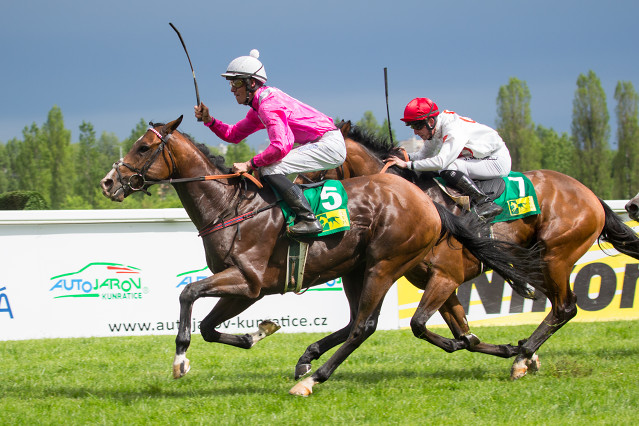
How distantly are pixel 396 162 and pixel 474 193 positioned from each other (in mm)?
706

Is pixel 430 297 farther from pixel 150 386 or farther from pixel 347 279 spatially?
pixel 150 386

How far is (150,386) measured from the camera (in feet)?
17.3

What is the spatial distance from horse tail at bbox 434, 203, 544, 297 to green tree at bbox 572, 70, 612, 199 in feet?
117

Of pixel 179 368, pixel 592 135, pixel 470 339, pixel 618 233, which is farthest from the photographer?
pixel 592 135

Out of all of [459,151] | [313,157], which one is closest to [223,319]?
[313,157]

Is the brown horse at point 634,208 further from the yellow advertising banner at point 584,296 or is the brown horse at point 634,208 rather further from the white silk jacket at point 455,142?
the yellow advertising banner at point 584,296

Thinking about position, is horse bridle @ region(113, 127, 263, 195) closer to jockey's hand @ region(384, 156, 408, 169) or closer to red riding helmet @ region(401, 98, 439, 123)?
jockey's hand @ region(384, 156, 408, 169)

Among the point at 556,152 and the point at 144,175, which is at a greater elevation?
the point at 144,175

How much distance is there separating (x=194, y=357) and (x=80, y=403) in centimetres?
219

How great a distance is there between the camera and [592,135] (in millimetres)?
42188

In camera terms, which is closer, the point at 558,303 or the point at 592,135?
the point at 558,303

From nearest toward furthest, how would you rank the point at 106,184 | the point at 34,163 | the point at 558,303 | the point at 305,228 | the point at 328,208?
the point at 106,184 < the point at 305,228 < the point at 328,208 < the point at 558,303 < the point at 34,163

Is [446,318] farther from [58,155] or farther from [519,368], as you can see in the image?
[58,155]

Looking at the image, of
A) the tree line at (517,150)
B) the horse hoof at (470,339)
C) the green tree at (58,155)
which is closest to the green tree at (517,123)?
the tree line at (517,150)
